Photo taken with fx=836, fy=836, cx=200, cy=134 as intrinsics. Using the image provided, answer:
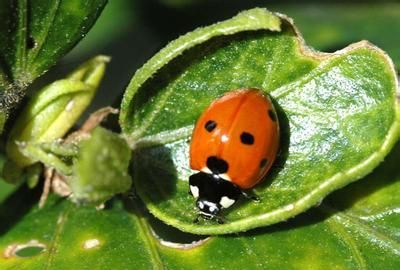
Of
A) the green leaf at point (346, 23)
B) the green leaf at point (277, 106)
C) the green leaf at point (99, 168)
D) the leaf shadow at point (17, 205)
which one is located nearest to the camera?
the green leaf at point (99, 168)

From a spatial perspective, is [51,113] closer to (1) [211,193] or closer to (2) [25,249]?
(2) [25,249]

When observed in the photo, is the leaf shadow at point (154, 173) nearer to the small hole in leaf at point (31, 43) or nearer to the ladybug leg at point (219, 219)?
the ladybug leg at point (219, 219)

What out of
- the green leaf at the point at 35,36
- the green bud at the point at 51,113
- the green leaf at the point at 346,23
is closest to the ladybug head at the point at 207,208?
the green bud at the point at 51,113

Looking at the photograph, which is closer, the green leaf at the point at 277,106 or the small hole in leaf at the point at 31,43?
the green leaf at the point at 277,106

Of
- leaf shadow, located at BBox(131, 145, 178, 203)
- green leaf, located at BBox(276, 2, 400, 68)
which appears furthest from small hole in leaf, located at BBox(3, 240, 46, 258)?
green leaf, located at BBox(276, 2, 400, 68)

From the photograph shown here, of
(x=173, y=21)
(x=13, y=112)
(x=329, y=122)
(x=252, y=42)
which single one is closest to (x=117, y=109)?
(x=13, y=112)

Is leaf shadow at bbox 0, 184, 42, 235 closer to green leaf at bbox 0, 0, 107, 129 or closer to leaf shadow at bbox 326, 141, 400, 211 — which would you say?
green leaf at bbox 0, 0, 107, 129

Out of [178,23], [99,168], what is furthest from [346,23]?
[99,168]
